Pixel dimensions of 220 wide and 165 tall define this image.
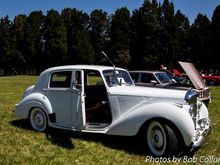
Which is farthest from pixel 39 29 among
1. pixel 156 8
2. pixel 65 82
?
pixel 65 82

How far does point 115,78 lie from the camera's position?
9711 millimetres

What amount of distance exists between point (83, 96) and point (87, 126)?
2.34ft

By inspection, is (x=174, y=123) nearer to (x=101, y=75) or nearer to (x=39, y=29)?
(x=101, y=75)

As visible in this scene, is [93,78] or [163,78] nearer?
[93,78]

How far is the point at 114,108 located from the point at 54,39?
7250 centimetres

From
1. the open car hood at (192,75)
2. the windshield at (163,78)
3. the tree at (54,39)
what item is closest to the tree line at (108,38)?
the tree at (54,39)

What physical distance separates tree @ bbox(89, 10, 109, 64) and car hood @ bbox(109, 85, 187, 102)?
72.3 m

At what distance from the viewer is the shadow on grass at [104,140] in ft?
28.5

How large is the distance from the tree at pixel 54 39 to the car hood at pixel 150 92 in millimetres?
70071

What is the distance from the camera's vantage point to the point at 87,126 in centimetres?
927

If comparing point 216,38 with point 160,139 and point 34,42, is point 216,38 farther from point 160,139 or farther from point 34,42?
point 160,139

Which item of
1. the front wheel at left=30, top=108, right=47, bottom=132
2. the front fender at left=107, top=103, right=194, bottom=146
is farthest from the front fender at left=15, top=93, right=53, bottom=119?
the front fender at left=107, top=103, right=194, bottom=146

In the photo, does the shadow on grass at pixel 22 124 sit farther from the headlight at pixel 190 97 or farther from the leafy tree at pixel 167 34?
the leafy tree at pixel 167 34

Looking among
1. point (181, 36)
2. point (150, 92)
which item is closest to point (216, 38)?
point (181, 36)
